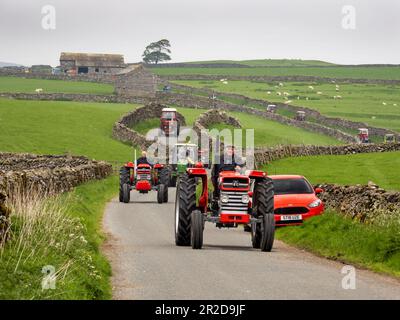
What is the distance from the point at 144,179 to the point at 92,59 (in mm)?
124334

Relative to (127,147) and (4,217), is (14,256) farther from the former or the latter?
(127,147)

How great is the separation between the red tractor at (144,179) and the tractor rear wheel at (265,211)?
1737cm

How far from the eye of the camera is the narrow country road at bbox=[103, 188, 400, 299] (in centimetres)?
1373

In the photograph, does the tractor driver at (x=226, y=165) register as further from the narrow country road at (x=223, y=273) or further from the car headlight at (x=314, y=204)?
the car headlight at (x=314, y=204)

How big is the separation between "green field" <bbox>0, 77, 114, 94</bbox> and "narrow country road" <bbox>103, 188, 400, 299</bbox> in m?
97.9

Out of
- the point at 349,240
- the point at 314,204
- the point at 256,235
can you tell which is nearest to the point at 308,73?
the point at 314,204

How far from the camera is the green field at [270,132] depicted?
78.0 metres

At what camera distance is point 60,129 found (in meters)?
78.6

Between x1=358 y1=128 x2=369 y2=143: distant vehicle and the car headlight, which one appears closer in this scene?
the car headlight

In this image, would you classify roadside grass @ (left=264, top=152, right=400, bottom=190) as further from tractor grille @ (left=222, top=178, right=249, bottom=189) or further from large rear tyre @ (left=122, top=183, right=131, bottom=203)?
tractor grille @ (left=222, top=178, right=249, bottom=189)

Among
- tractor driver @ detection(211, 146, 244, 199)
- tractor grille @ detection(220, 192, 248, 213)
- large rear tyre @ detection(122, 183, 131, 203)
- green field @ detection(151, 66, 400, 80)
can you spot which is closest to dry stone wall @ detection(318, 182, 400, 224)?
tractor grille @ detection(220, 192, 248, 213)

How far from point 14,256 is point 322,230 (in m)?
10.6

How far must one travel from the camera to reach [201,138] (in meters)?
74.3
